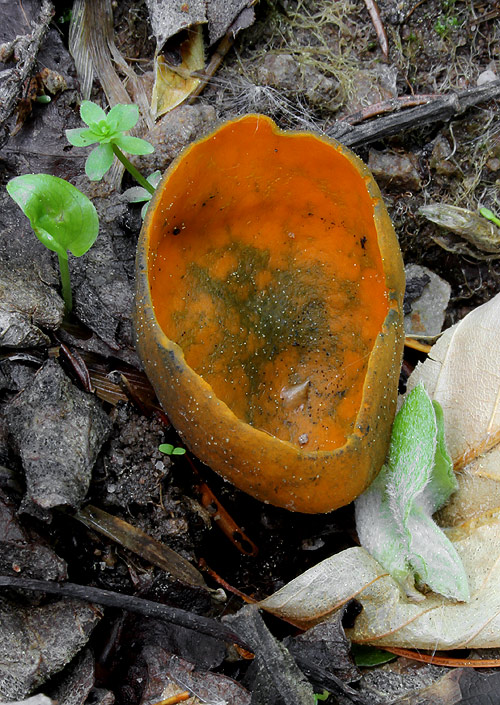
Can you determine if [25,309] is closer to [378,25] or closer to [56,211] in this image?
[56,211]

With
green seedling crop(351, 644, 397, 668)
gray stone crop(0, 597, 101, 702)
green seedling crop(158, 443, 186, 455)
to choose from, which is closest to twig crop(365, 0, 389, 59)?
green seedling crop(158, 443, 186, 455)

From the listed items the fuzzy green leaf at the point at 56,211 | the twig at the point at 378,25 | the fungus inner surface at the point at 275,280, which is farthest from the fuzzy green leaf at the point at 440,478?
the twig at the point at 378,25

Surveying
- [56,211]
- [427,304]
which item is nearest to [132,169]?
[56,211]

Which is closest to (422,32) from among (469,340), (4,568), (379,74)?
(379,74)

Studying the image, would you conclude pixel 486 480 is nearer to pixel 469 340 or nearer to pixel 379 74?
pixel 469 340

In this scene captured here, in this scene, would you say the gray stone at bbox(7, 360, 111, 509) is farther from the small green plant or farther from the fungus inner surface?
the small green plant

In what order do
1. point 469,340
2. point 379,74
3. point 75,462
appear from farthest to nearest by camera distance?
point 379,74
point 469,340
point 75,462
